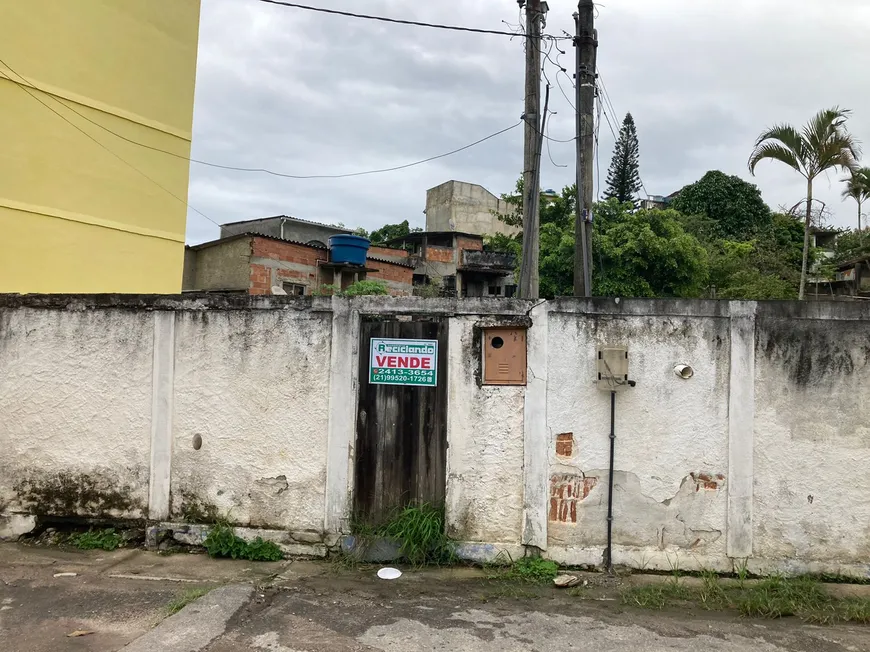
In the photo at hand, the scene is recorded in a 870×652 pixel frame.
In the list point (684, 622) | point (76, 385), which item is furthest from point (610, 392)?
point (76, 385)

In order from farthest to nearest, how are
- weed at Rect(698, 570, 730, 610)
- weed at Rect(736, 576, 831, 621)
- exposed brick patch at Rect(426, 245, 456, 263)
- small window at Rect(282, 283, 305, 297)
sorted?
exposed brick patch at Rect(426, 245, 456, 263) < small window at Rect(282, 283, 305, 297) < weed at Rect(698, 570, 730, 610) < weed at Rect(736, 576, 831, 621)

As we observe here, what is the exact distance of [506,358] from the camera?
4469 millimetres

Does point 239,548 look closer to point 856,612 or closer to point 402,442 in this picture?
point 402,442

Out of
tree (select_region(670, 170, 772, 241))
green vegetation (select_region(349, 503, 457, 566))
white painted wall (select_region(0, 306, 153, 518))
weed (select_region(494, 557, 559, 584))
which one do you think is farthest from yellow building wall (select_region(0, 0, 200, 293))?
tree (select_region(670, 170, 772, 241))

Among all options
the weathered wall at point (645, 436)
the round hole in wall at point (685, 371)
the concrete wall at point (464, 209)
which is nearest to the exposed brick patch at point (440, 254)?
the concrete wall at point (464, 209)

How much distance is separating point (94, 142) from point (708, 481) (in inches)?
371

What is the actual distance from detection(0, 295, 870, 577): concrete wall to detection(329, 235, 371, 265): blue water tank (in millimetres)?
14355

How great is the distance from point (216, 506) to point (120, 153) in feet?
22.7

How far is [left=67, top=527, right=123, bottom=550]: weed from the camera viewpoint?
4775mm

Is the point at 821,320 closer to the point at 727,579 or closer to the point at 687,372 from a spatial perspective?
the point at 687,372

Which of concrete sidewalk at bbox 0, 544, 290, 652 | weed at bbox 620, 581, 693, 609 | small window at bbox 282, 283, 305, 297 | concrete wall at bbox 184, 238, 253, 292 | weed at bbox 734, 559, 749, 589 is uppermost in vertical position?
concrete wall at bbox 184, 238, 253, 292

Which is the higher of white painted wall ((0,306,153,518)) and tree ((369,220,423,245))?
tree ((369,220,423,245))

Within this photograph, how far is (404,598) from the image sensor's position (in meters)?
3.92

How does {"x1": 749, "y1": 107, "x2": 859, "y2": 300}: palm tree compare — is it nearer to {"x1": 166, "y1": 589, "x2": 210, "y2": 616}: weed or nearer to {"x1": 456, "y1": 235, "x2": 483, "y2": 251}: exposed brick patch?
{"x1": 166, "y1": 589, "x2": 210, "y2": 616}: weed
